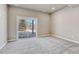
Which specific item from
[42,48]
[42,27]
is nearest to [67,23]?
[42,27]

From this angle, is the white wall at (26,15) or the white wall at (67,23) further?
the white wall at (26,15)

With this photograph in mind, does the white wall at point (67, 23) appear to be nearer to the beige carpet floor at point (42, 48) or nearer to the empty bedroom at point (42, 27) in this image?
the empty bedroom at point (42, 27)

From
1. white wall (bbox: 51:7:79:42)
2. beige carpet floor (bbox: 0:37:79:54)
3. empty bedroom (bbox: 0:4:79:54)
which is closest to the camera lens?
beige carpet floor (bbox: 0:37:79:54)

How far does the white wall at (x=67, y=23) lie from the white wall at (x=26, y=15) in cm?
75

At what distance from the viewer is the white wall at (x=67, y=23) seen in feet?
17.3

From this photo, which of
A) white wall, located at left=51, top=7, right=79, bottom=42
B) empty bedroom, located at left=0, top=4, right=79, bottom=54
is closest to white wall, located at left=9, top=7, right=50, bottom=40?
empty bedroom, located at left=0, top=4, right=79, bottom=54

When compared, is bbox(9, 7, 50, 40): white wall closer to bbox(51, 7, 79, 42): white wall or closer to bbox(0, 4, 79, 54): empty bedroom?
bbox(0, 4, 79, 54): empty bedroom

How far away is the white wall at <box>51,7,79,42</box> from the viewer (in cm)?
528

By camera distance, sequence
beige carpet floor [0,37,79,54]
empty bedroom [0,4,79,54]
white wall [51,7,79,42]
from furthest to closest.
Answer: white wall [51,7,79,42] < empty bedroom [0,4,79,54] < beige carpet floor [0,37,79,54]

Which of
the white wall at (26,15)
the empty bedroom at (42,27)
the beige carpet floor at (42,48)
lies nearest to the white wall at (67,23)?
the empty bedroom at (42,27)

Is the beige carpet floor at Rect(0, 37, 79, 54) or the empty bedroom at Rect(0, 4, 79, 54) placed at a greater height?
the empty bedroom at Rect(0, 4, 79, 54)

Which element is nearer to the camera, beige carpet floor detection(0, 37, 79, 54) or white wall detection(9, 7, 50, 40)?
A: beige carpet floor detection(0, 37, 79, 54)

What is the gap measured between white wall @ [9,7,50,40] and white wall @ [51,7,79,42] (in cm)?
75

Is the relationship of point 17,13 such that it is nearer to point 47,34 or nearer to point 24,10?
point 24,10
